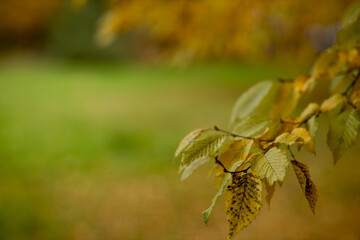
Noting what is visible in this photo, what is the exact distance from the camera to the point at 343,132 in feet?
3.11

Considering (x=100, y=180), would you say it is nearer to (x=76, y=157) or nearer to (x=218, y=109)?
(x=76, y=157)

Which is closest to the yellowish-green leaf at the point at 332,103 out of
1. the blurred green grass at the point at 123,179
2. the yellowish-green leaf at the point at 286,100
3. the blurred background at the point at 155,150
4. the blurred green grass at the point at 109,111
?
the yellowish-green leaf at the point at 286,100

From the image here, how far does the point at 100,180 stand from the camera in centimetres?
466

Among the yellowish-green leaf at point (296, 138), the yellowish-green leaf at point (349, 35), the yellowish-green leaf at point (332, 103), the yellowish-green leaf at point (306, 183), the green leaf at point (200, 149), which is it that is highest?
the yellowish-green leaf at point (349, 35)

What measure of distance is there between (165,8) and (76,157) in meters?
3.35

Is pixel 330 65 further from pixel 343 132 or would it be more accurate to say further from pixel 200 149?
pixel 200 149

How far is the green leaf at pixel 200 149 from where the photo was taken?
2.70 feet

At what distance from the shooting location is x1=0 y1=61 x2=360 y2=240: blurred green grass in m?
3.45

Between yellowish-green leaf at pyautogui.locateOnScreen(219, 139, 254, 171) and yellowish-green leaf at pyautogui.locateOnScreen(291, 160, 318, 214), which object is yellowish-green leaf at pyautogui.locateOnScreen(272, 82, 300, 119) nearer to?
yellowish-green leaf at pyautogui.locateOnScreen(219, 139, 254, 171)

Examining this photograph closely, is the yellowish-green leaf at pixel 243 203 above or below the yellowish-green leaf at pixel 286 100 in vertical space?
below

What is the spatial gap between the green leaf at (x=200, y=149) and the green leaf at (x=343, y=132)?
334mm

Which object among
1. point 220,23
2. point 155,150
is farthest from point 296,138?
point 155,150

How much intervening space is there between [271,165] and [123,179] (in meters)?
4.13

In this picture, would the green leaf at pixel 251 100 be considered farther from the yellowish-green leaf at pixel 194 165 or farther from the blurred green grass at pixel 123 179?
the blurred green grass at pixel 123 179
